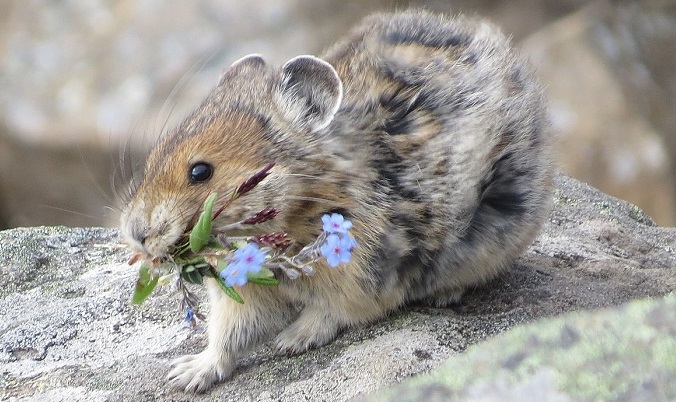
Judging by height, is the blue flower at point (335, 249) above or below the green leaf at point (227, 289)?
above

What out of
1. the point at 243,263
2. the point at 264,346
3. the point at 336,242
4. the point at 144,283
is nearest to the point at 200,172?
the point at 144,283

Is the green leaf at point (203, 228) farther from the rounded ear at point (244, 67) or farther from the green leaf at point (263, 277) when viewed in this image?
the rounded ear at point (244, 67)

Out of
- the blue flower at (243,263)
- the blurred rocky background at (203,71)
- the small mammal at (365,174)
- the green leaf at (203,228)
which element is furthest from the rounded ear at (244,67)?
the blurred rocky background at (203,71)

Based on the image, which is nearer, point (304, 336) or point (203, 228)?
point (203, 228)

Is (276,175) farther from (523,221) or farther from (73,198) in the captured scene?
(73,198)

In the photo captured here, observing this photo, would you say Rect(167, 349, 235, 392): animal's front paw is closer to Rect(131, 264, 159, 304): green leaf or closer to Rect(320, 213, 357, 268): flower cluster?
Rect(131, 264, 159, 304): green leaf

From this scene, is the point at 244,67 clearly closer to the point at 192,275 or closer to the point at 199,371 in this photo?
the point at 192,275

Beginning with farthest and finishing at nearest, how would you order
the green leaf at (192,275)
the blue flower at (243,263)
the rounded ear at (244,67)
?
the rounded ear at (244,67) → the green leaf at (192,275) → the blue flower at (243,263)
